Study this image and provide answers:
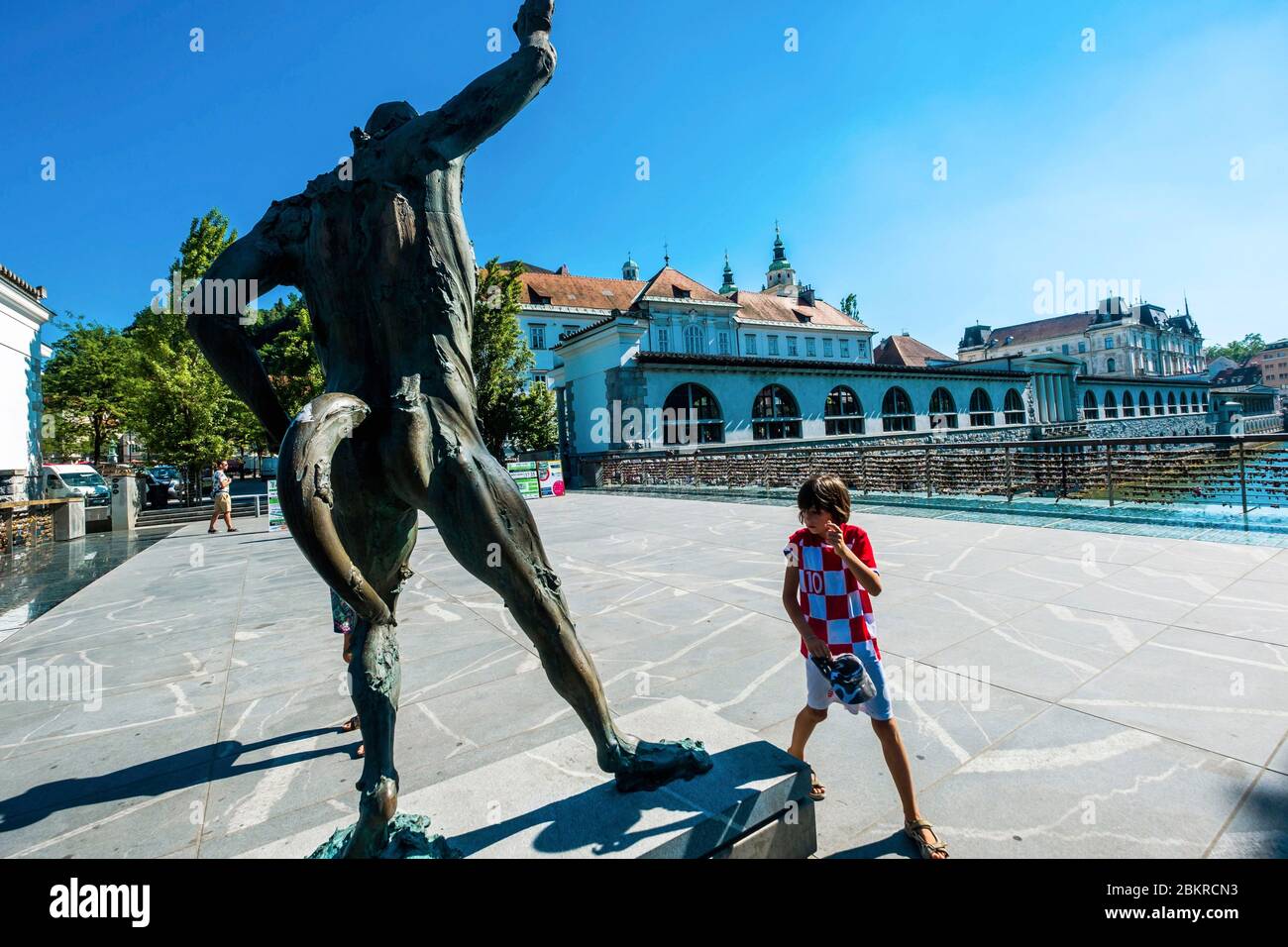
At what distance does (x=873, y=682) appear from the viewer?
7.18 feet

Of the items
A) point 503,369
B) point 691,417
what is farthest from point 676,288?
point 503,369

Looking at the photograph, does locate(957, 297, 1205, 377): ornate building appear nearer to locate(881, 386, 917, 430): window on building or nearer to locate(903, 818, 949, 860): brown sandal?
locate(881, 386, 917, 430): window on building

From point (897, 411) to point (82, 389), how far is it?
4480 cm

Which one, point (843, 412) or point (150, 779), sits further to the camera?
point (843, 412)

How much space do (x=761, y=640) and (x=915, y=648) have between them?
105 centimetres

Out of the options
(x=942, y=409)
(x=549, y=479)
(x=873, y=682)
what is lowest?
(x=873, y=682)

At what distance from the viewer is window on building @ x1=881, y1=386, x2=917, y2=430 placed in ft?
104

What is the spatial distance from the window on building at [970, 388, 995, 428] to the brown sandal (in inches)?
1576

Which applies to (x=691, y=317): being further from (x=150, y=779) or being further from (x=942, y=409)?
(x=150, y=779)

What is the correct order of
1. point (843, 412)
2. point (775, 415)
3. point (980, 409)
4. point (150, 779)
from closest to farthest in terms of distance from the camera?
point (150, 779) < point (775, 415) < point (843, 412) < point (980, 409)

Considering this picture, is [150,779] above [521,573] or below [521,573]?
below

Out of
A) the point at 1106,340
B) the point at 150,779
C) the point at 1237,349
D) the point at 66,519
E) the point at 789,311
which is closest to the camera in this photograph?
the point at 150,779
